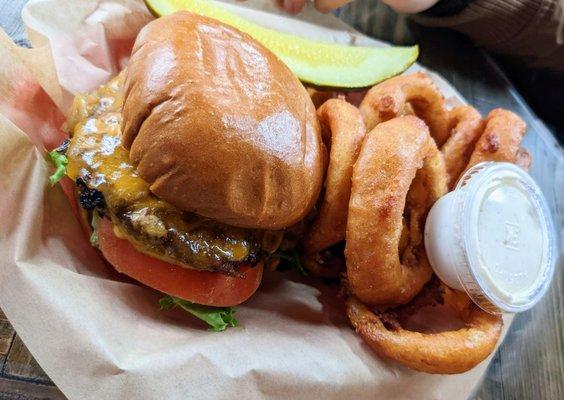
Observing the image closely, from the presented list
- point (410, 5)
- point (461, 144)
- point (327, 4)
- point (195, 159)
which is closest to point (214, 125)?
point (195, 159)

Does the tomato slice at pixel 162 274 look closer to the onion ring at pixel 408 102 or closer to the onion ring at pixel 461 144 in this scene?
the onion ring at pixel 408 102

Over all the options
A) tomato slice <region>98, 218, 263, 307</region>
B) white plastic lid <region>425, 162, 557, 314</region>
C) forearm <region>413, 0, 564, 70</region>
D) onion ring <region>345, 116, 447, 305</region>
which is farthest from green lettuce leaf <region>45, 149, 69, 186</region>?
forearm <region>413, 0, 564, 70</region>

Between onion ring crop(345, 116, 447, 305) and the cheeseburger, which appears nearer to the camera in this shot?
the cheeseburger

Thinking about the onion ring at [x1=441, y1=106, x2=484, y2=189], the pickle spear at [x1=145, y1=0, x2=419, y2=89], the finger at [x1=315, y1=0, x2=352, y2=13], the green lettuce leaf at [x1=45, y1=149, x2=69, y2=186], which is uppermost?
the finger at [x1=315, y1=0, x2=352, y2=13]

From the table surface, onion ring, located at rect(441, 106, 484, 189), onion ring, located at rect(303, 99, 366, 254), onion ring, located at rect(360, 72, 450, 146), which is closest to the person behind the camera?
the table surface

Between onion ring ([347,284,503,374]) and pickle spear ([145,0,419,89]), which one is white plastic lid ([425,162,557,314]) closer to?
onion ring ([347,284,503,374])

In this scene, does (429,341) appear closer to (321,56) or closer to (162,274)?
(162,274)
